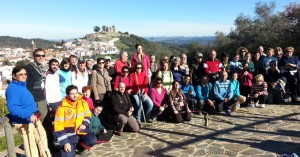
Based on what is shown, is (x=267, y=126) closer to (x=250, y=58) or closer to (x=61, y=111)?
(x=250, y=58)

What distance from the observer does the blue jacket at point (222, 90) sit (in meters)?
8.23

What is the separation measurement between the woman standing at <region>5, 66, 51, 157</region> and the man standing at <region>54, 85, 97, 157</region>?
0.33 metres

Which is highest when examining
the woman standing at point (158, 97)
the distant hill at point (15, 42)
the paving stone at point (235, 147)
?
the distant hill at point (15, 42)

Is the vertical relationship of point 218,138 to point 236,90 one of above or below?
below

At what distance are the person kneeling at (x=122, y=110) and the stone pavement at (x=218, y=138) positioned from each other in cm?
20

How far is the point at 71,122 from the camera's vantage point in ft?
16.7

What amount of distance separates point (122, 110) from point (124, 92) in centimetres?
47

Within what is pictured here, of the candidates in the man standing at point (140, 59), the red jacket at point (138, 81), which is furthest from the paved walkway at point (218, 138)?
the man standing at point (140, 59)

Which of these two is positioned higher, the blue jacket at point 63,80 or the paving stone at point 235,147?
the blue jacket at point 63,80

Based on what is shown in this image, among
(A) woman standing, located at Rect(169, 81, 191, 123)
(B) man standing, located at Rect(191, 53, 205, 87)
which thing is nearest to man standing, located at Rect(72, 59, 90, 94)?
(A) woman standing, located at Rect(169, 81, 191, 123)

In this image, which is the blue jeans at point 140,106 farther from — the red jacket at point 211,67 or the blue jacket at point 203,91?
the red jacket at point 211,67

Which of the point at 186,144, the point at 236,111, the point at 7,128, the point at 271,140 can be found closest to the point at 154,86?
the point at 186,144

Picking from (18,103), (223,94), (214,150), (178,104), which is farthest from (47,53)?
(214,150)

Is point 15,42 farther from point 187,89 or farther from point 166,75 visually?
point 187,89
